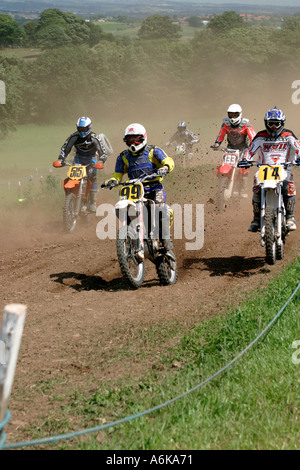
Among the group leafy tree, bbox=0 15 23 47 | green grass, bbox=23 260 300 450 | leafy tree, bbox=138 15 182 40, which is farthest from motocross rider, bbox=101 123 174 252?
leafy tree, bbox=138 15 182 40

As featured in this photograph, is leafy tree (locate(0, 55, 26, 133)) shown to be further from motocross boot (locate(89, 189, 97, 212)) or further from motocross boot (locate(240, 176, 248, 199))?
motocross boot (locate(240, 176, 248, 199))

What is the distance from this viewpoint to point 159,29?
95.8m

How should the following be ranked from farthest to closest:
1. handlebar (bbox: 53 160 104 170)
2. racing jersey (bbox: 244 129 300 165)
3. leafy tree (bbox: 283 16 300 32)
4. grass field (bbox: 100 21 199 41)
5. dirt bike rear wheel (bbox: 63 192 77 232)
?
1. grass field (bbox: 100 21 199 41)
2. leafy tree (bbox: 283 16 300 32)
3. dirt bike rear wheel (bbox: 63 192 77 232)
4. handlebar (bbox: 53 160 104 170)
5. racing jersey (bbox: 244 129 300 165)

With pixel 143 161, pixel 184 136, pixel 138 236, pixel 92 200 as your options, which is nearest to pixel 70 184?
pixel 92 200

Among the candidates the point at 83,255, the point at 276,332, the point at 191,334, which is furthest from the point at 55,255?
the point at 276,332

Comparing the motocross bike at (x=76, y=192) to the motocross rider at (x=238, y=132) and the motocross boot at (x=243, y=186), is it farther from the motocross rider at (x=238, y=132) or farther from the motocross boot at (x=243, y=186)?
the motocross boot at (x=243, y=186)

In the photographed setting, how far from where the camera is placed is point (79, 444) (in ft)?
16.5

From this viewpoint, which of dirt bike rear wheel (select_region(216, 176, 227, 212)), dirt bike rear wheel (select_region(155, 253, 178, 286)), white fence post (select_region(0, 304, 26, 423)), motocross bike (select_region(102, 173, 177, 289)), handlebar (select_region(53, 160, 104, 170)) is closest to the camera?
white fence post (select_region(0, 304, 26, 423))

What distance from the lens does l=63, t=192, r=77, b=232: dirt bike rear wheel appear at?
1488 cm

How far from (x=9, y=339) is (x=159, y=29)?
316 ft

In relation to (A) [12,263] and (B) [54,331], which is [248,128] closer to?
(A) [12,263]

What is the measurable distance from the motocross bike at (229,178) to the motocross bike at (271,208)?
15.2 ft

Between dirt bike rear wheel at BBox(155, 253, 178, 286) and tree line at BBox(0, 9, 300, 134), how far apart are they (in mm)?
45190

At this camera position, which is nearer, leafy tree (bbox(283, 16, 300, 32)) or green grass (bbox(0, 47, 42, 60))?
green grass (bbox(0, 47, 42, 60))
